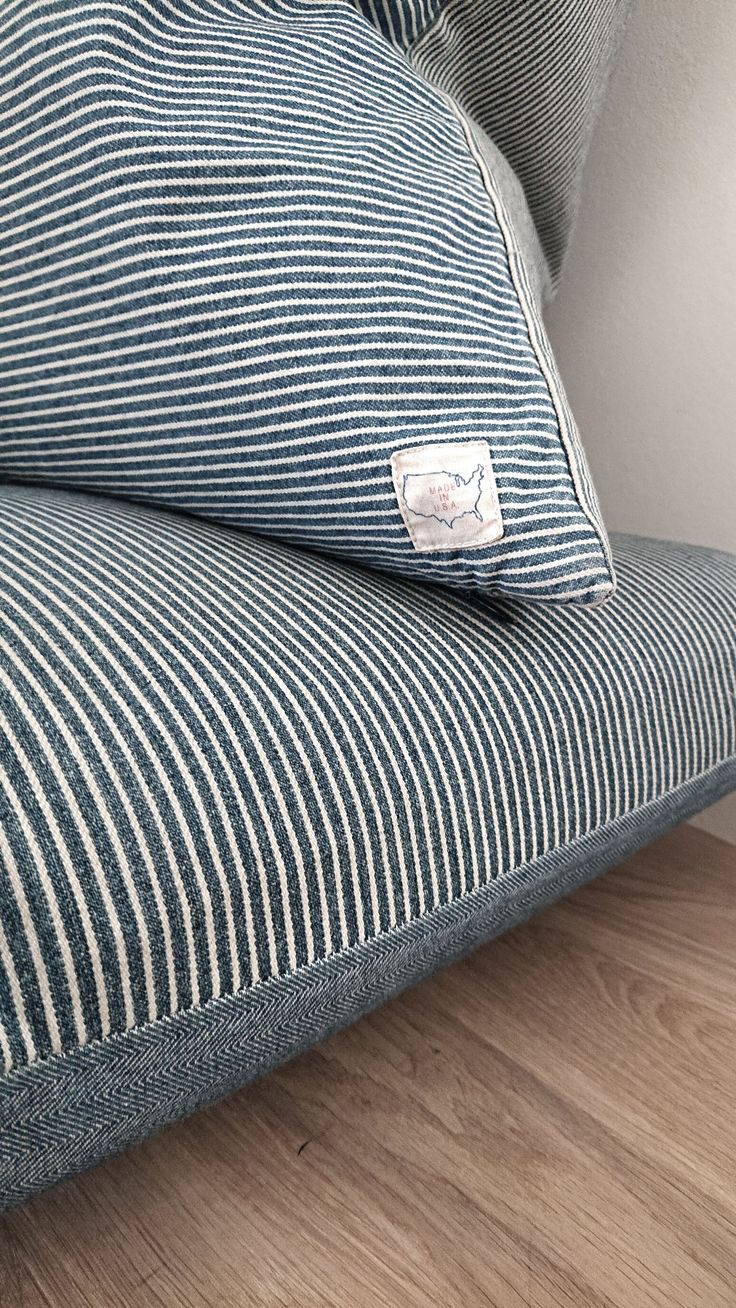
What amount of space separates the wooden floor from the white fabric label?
27 centimetres

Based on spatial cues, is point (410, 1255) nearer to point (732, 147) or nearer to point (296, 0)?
point (296, 0)

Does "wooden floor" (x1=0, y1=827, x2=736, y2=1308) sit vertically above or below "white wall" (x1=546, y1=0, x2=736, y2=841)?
below

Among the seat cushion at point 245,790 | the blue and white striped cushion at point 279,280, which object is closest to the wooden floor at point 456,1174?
the seat cushion at point 245,790

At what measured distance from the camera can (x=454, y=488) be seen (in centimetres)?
A: 42

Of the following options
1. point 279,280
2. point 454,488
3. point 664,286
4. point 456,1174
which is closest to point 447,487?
point 454,488

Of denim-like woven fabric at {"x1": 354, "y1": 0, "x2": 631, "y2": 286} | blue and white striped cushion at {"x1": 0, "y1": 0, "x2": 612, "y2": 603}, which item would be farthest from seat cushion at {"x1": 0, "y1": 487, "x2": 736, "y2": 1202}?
denim-like woven fabric at {"x1": 354, "y1": 0, "x2": 631, "y2": 286}

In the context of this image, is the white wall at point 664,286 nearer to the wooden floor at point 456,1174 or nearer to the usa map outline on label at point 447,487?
the wooden floor at point 456,1174

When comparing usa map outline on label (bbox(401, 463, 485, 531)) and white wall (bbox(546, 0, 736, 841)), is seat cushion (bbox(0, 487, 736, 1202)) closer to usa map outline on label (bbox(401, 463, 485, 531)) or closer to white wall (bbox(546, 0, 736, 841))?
usa map outline on label (bbox(401, 463, 485, 531))

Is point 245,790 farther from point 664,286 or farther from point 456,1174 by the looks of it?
point 664,286

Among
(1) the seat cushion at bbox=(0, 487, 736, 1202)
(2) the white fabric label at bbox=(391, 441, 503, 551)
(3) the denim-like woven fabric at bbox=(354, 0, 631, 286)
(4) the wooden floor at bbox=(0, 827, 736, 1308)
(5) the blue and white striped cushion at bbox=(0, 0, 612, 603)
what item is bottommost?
(4) the wooden floor at bbox=(0, 827, 736, 1308)

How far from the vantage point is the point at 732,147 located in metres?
0.82

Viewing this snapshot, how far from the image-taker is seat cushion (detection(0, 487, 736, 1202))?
0.31 meters

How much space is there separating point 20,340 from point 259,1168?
43 centimetres

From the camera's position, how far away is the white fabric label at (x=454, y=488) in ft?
1.37
